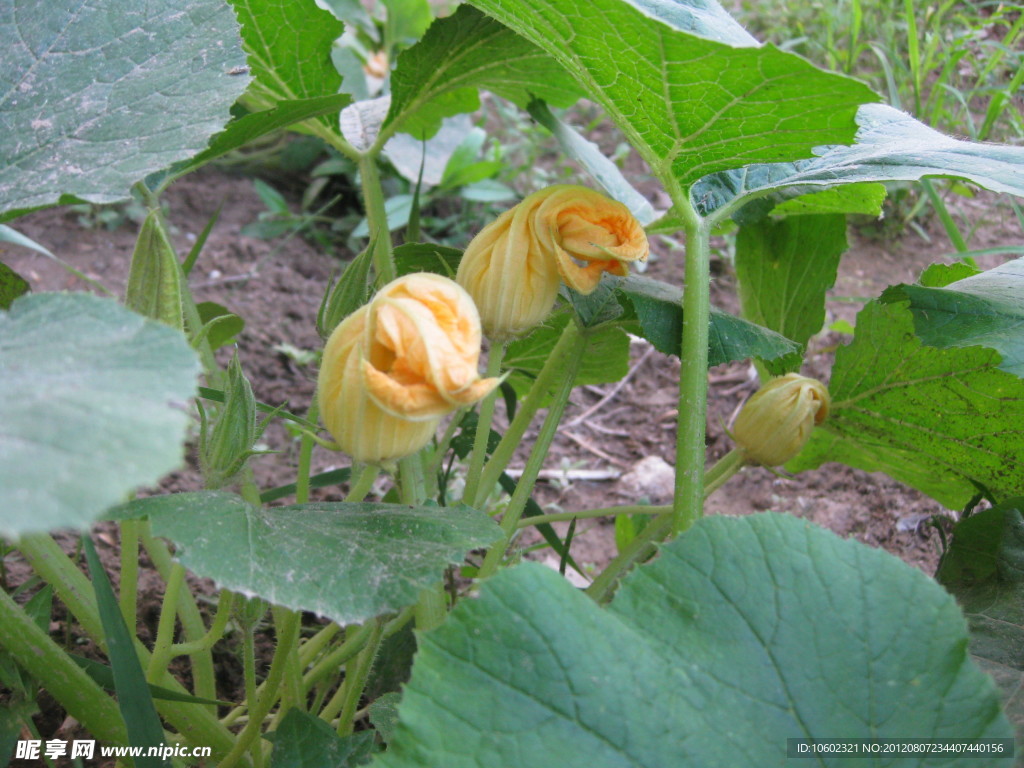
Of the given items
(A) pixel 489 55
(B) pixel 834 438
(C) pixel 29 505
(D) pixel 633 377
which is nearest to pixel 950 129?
(D) pixel 633 377

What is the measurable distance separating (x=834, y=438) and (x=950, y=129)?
6.22 feet

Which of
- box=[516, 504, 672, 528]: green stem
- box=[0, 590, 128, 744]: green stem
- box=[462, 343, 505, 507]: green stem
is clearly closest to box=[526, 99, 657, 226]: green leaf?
box=[462, 343, 505, 507]: green stem

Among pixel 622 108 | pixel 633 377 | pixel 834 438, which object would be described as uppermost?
pixel 622 108

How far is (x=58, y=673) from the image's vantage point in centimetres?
103

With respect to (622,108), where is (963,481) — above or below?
below

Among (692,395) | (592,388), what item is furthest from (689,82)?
(592,388)

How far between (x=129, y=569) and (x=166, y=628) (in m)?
0.11

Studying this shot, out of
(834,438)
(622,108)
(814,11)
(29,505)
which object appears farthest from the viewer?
(814,11)

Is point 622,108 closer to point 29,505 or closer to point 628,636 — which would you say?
point 628,636

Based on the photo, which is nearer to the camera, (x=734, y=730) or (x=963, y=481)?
(x=734, y=730)

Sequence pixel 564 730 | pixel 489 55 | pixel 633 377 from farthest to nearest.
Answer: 1. pixel 633 377
2. pixel 489 55
3. pixel 564 730

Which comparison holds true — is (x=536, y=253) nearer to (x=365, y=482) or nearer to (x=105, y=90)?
(x=365, y=482)

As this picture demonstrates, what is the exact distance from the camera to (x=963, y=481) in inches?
60.2

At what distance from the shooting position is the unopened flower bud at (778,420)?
4.27ft
